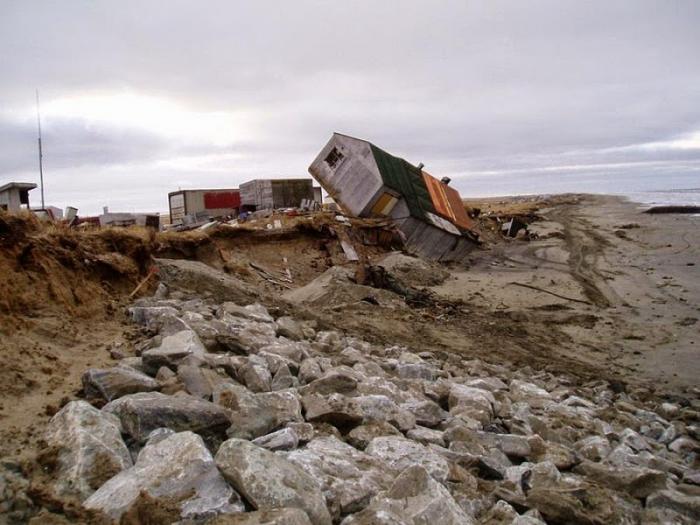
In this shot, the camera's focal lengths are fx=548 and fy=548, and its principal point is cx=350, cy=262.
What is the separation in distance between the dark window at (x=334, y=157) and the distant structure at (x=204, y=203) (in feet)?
19.2

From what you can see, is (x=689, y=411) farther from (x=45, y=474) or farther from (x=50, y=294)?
(x=50, y=294)

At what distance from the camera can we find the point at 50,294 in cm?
541

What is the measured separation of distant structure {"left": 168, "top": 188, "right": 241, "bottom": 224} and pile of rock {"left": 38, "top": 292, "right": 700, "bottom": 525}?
708 inches

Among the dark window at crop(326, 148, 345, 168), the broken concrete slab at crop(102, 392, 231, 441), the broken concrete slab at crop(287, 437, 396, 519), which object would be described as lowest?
the broken concrete slab at crop(287, 437, 396, 519)

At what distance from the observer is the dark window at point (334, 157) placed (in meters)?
18.7

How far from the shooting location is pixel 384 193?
1780 centimetres

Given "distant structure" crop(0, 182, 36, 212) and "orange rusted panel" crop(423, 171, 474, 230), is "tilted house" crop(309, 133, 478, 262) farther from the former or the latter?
"distant structure" crop(0, 182, 36, 212)

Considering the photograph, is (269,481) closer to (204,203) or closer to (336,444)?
(336,444)

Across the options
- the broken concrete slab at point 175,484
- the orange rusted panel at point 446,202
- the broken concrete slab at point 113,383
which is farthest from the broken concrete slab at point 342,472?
the orange rusted panel at point 446,202

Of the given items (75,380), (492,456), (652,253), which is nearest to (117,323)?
(75,380)

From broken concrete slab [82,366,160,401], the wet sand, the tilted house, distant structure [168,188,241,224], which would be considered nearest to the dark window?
the tilted house

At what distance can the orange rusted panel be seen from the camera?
823 inches

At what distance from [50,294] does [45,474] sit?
317 cm

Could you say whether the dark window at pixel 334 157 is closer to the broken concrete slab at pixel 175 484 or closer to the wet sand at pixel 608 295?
the wet sand at pixel 608 295
